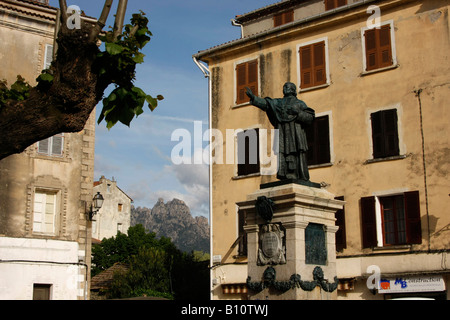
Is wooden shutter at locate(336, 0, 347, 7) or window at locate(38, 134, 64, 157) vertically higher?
wooden shutter at locate(336, 0, 347, 7)

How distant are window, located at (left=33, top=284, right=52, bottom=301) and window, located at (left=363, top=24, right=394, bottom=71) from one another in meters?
13.0

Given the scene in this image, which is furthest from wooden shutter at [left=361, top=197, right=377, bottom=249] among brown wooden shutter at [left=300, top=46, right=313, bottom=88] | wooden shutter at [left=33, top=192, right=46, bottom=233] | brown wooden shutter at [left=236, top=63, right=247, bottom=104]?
wooden shutter at [left=33, top=192, right=46, bottom=233]

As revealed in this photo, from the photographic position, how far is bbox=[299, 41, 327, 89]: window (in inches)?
940

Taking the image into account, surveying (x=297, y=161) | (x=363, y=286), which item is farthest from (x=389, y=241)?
(x=297, y=161)

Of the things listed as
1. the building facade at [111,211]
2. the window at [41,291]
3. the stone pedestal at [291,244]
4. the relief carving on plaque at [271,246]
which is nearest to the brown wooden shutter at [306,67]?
the window at [41,291]

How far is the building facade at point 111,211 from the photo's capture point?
71438 mm

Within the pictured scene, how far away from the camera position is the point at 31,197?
72.6 ft

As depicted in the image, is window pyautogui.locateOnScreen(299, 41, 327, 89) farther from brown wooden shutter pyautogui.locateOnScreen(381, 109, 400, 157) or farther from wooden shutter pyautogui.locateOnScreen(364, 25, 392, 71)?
brown wooden shutter pyautogui.locateOnScreen(381, 109, 400, 157)

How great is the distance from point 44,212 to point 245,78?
910cm

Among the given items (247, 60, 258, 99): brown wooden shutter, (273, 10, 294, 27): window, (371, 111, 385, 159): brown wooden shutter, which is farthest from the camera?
(273, 10, 294, 27): window

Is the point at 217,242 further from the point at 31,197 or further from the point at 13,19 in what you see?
the point at 13,19

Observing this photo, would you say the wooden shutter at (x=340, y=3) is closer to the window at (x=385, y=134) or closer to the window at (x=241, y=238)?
the window at (x=385, y=134)

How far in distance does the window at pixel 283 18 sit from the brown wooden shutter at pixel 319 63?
281 cm
